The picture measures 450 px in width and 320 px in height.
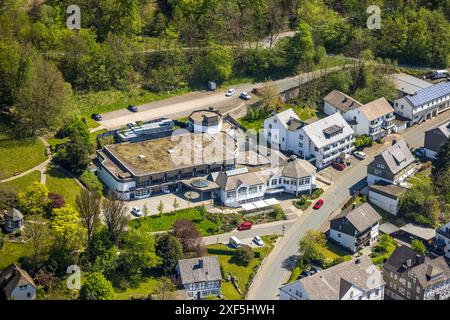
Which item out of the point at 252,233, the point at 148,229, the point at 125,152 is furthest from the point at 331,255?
the point at 125,152

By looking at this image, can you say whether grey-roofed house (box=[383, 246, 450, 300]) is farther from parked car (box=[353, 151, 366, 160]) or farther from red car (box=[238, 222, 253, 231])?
parked car (box=[353, 151, 366, 160])

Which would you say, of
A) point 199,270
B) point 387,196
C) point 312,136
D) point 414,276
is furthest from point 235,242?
point 312,136

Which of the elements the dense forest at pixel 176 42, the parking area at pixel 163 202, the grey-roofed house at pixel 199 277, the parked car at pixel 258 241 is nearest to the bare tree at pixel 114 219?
the parking area at pixel 163 202

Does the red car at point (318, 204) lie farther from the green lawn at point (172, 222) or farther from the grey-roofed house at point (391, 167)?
the green lawn at point (172, 222)

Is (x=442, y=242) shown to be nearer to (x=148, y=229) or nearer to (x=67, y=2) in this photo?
(x=148, y=229)

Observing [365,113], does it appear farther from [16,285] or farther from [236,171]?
[16,285]

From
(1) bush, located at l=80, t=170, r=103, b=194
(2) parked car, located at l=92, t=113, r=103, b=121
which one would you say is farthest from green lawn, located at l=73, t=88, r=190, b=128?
(1) bush, located at l=80, t=170, r=103, b=194
